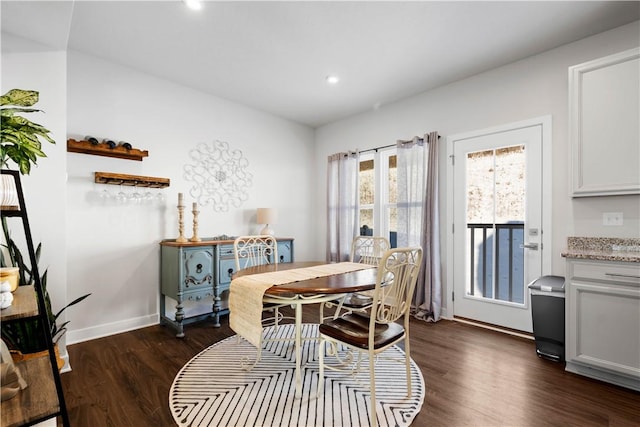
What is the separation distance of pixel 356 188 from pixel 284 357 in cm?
266

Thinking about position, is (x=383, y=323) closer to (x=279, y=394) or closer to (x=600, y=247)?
(x=279, y=394)

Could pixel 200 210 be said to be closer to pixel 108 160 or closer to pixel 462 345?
pixel 108 160

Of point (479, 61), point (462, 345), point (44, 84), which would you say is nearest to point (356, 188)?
point (479, 61)

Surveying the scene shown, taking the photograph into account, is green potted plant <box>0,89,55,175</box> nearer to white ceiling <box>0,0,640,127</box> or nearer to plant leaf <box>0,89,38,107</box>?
plant leaf <box>0,89,38,107</box>

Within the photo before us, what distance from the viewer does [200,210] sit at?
3766mm

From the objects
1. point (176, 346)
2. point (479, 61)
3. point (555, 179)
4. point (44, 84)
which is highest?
point (479, 61)

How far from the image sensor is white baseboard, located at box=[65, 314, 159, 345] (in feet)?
9.45

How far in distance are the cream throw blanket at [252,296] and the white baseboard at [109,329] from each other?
171 centimetres

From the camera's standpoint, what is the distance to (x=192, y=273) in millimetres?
3160

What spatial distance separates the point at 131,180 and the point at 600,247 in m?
4.31

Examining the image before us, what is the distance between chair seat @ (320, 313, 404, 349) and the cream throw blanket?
370 mm

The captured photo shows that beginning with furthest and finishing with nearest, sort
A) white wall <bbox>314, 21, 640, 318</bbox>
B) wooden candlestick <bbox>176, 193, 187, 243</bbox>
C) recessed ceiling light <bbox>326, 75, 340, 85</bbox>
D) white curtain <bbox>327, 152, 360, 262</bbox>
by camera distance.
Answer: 1. white curtain <bbox>327, 152, 360, 262</bbox>
2. recessed ceiling light <bbox>326, 75, 340, 85</bbox>
3. wooden candlestick <bbox>176, 193, 187, 243</bbox>
4. white wall <bbox>314, 21, 640, 318</bbox>

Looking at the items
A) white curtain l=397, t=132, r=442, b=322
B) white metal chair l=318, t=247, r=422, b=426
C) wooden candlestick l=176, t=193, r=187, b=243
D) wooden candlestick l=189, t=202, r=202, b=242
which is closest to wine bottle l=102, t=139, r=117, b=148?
wooden candlestick l=176, t=193, r=187, b=243

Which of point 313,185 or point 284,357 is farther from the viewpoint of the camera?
point 313,185
